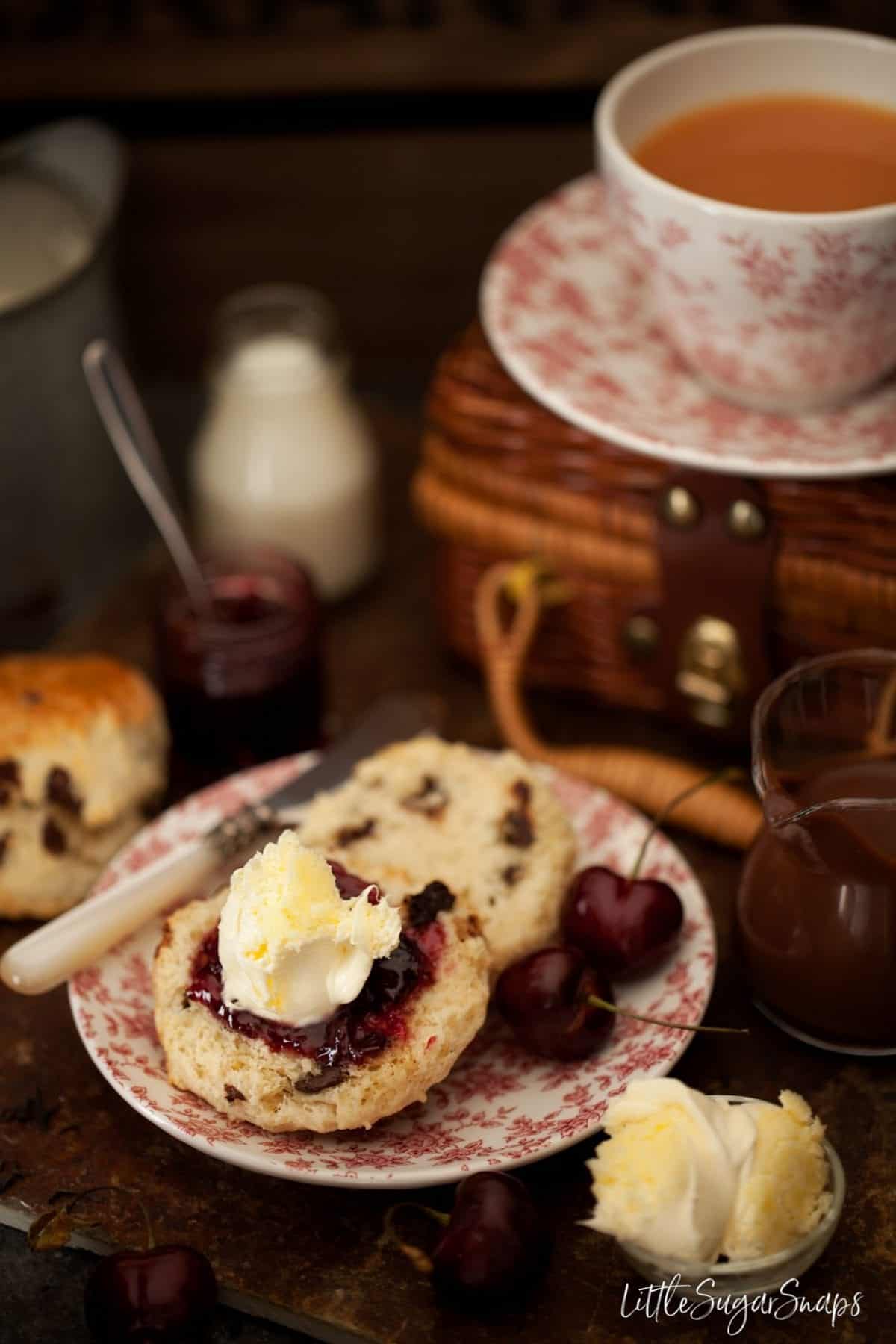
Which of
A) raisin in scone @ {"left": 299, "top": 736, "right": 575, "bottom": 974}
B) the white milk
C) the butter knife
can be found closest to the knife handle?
the butter knife

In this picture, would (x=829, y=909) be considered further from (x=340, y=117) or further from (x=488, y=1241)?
(x=340, y=117)

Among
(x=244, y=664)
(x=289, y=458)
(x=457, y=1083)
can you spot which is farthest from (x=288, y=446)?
(x=457, y=1083)

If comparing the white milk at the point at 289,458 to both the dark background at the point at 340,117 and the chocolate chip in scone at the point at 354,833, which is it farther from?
the chocolate chip in scone at the point at 354,833

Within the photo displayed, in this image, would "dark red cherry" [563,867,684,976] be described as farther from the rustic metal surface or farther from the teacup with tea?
the teacup with tea

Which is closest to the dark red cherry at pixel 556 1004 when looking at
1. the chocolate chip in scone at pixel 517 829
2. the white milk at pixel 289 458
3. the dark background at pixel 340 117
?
the chocolate chip in scone at pixel 517 829

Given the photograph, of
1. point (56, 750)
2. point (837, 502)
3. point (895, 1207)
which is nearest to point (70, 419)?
point (56, 750)
